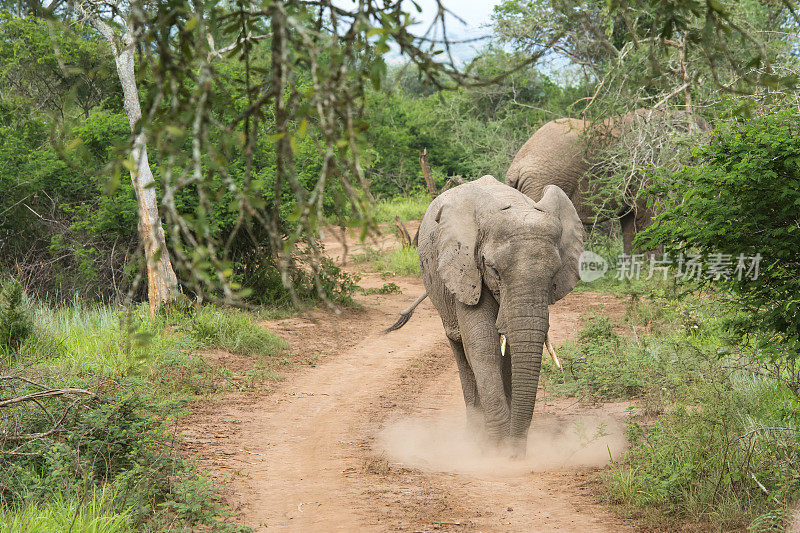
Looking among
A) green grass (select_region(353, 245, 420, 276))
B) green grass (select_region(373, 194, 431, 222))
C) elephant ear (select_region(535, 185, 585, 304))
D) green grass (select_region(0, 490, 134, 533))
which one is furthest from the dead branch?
green grass (select_region(373, 194, 431, 222))

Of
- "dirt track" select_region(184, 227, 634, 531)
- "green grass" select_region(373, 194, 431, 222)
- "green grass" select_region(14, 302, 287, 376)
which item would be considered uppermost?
"green grass" select_region(373, 194, 431, 222)

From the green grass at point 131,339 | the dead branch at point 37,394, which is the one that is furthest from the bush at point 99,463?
the green grass at point 131,339

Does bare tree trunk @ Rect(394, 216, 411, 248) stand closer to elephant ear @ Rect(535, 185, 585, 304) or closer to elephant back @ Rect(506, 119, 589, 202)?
elephant back @ Rect(506, 119, 589, 202)

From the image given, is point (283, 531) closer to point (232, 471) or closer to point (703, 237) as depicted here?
point (232, 471)

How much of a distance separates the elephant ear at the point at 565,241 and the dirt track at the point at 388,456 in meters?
1.37

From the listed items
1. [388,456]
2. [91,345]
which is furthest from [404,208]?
[388,456]

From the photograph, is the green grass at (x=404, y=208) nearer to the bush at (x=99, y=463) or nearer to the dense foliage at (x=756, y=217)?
the bush at (x=99, y=463)

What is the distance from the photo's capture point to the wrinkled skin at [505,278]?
20.1ft

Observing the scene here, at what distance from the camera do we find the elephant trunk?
6078 millimetres

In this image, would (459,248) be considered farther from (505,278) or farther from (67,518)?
(67,518)

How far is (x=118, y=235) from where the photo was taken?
12719 millimetres

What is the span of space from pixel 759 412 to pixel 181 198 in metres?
9.33

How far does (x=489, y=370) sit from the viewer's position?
6.50m

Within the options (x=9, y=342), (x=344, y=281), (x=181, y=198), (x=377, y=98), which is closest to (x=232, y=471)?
(x=9, y=342)
